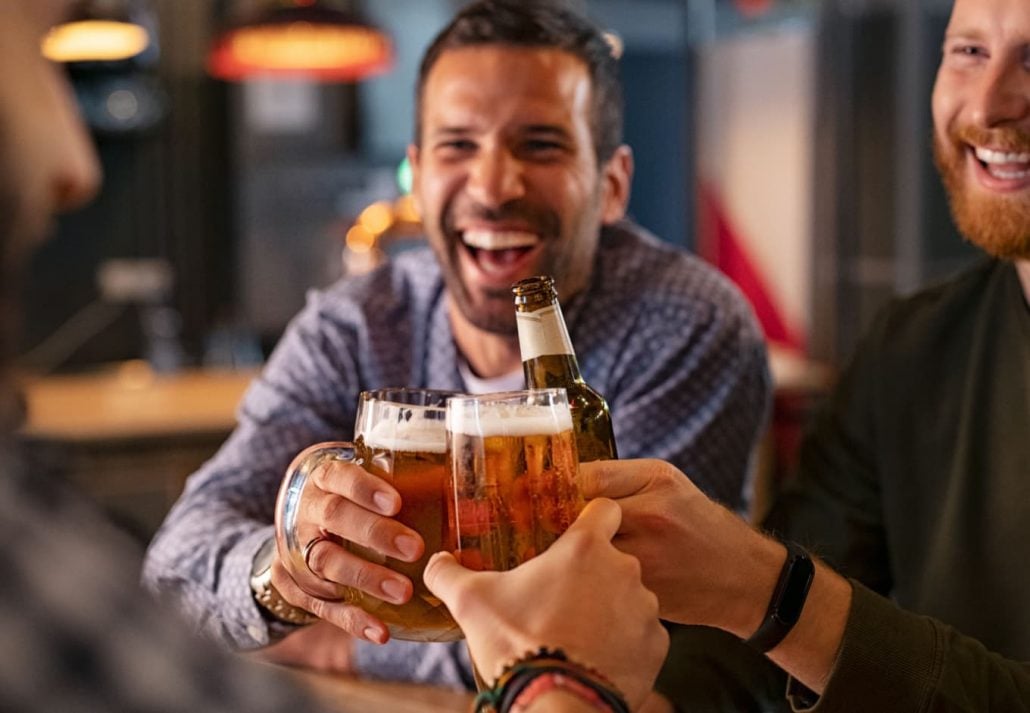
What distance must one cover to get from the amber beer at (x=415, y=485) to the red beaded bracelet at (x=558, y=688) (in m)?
0.18

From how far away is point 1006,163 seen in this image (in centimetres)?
155

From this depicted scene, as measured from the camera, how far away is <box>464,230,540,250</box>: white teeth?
1.72 metres

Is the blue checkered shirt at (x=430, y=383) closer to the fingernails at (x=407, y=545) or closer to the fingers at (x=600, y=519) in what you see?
the fingernails at (x=407, y=545)

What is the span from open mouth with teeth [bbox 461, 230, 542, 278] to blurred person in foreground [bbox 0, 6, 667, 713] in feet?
3.31

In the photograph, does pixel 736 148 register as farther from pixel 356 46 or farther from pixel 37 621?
pixel 37 621

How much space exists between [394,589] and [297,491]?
0.58 feet

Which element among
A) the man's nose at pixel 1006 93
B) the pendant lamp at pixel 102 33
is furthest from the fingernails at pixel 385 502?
the pendant lamp at pixel 102 33

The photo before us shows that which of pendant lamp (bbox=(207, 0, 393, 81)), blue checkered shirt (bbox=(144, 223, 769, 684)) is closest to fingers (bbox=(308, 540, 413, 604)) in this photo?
blue checkered shirt (bbox=(144, 223, 769, 684))

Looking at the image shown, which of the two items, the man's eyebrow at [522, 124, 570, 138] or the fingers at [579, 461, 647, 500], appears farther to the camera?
the man's eyebrow at [522, 124, 570, 138]

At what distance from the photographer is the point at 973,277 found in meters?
1.68

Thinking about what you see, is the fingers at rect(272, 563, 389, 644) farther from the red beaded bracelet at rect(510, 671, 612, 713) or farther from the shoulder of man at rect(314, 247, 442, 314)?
the shoulder of man at rect(314, 247, 442, 314)

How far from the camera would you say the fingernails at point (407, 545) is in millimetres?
1063

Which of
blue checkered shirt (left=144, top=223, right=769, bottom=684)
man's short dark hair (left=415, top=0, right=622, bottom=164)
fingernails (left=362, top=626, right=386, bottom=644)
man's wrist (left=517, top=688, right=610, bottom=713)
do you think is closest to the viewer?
man's wrist (left=517, top=688, right=610, bottom=713)

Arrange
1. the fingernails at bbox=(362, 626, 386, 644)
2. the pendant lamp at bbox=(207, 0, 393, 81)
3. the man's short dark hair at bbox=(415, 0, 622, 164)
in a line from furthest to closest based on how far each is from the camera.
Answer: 1. the pendant lamp at bbox=(207, 0, 393, 81)
2. the man's short dark hair at bbox=(415, 0, 622, 164)
3. the fingernails at bbox=(362, 626, 386, 644)
